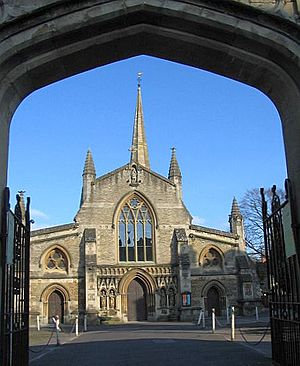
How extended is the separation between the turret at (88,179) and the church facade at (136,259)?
0.07m

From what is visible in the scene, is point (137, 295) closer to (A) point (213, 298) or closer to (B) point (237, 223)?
(A) point (213, 298)

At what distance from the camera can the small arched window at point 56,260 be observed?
3566 centimetres

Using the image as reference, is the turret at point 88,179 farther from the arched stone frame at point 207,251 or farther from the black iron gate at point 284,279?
the black iron gate at point 284,279

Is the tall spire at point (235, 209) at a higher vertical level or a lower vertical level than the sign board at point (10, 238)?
higher

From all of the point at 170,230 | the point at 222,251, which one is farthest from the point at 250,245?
the point at 170,230

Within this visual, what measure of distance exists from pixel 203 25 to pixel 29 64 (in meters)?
2.38

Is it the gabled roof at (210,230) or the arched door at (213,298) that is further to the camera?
the gabled roof at (210,230)

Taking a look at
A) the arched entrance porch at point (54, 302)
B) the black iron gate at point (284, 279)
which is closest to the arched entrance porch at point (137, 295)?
the arched entrance porch at point (54, 302)

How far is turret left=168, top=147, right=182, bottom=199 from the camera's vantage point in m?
38.6

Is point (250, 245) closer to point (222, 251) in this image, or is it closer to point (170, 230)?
point (222, 251)

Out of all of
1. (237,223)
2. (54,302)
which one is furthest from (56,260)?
(237,223)

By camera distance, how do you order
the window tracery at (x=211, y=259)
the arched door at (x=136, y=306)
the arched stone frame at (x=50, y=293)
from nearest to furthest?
1. the arched stone frame at (x=50, y=293)
2. the arched door at (x=136, y=306)
3. the window tracery at (x=211, y=259)

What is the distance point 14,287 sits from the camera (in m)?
7.32

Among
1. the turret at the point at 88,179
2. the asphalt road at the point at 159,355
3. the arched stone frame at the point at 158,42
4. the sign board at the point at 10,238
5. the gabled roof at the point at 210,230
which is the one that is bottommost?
the asphalt road at the point at 159,355
